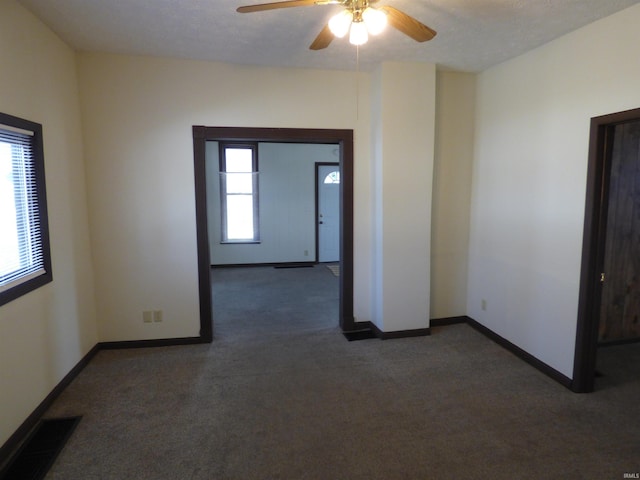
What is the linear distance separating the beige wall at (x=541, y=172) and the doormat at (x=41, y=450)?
3509mm

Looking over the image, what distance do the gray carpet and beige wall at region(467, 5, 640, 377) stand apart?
476 mm

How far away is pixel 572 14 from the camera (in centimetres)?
250

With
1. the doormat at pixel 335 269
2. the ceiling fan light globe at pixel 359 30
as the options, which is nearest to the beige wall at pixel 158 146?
the ceiling fan light globe at pixel 359 30

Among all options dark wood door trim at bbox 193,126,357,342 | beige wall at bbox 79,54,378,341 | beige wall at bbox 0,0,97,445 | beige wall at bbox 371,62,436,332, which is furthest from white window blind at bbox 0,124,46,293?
beige wall at bbox 371,62,436,332

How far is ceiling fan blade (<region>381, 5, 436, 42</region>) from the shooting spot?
1.92 meters

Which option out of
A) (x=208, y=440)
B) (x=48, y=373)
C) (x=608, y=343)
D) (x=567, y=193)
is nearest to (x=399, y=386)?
(x=208, y=440)

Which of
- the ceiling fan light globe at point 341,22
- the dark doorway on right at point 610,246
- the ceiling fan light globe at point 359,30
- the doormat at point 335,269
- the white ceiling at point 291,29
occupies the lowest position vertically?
the doormat at point 335,269

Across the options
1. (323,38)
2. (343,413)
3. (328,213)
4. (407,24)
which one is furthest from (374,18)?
(328,213)

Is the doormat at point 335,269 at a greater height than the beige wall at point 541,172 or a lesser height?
lesser

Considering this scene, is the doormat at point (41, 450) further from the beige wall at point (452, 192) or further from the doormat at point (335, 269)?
the doormat at point (335, 269)

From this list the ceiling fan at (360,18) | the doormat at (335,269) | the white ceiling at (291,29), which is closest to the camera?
the ceiling fan at (360,18)

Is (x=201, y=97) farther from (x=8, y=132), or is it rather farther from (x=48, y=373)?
(x=48, y=373)

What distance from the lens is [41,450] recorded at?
2223 millimetres

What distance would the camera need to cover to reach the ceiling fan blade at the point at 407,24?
6.30 feet
